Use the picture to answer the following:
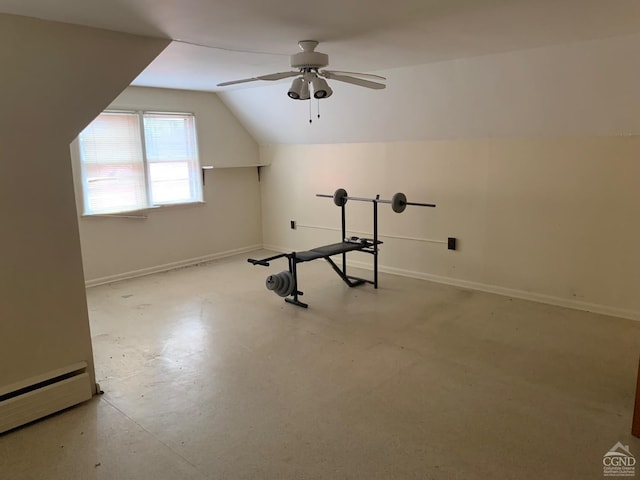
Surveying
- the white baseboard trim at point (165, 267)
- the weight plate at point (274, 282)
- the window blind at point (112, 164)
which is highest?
the window blind at point (112, 164)

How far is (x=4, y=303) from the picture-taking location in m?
2.54

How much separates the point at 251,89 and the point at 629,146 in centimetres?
386

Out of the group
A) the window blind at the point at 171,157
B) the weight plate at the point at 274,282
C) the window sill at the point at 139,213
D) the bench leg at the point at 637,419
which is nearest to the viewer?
the bench leg at the point at 637,419

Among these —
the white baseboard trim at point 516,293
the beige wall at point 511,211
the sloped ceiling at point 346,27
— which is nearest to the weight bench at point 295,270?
the white baseboard trim at point 516,293

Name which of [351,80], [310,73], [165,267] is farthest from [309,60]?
[165,267]

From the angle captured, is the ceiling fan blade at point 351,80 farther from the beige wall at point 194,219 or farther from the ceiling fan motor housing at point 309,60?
the beige wall at point 194,219

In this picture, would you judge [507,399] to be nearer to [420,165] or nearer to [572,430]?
[572,430]

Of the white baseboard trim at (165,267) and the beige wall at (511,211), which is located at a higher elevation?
the beige wall at (511,211)

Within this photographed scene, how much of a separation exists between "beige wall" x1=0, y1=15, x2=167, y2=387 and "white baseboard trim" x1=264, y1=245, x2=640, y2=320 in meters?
3.45

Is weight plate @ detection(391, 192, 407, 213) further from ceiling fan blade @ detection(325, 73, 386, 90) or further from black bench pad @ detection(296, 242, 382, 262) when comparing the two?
ceiling fan blade @ detection(325, 73, 386, 90)

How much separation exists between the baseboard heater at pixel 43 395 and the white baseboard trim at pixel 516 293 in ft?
11.4

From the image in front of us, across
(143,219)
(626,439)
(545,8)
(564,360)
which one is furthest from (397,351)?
(143,219)

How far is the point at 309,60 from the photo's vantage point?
3139 mm

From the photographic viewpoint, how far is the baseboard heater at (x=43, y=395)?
2.54m
